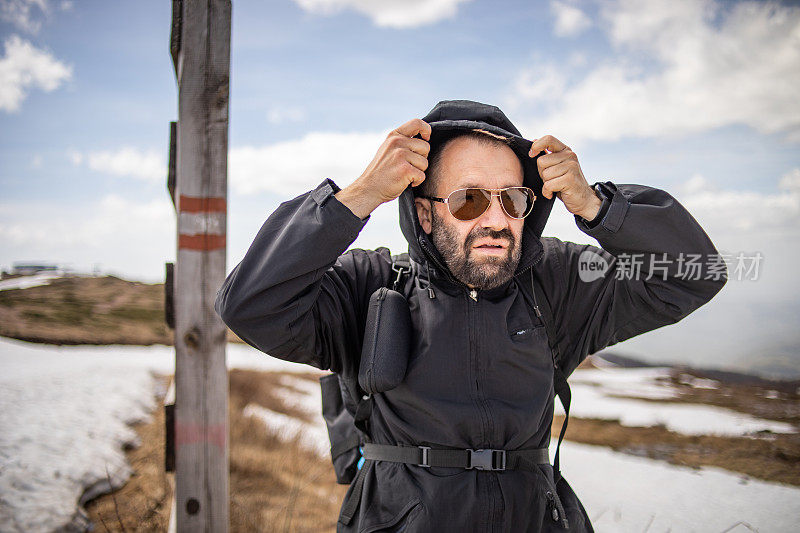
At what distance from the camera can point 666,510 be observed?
502 centimetres

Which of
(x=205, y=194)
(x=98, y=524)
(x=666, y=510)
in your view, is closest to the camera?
(x=205, y=194)

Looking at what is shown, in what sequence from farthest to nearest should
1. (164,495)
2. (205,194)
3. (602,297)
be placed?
(164,495) → (205,194) → (602,297)

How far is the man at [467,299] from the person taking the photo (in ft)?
6.70

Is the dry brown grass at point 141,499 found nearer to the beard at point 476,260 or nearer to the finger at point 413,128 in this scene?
the beard at point 476,260

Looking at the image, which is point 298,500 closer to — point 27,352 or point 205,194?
point 205,194

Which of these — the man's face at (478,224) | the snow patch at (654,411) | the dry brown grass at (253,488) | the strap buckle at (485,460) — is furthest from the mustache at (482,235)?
the snow patch at (654,411)

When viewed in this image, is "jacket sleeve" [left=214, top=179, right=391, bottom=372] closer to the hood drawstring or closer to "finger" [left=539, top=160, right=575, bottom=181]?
the hood drawstring

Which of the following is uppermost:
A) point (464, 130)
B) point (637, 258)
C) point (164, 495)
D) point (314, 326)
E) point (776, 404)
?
point (464, 130)

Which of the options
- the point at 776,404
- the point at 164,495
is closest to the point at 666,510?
the point at 164,495

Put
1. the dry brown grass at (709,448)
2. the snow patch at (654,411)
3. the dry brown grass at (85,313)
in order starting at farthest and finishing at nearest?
the dry brown grass at (85,313) < the snow patch at (654,411) < the dry brown grass at (709,448)

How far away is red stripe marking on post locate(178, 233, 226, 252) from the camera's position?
3.00 m

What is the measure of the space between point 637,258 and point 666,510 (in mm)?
4157

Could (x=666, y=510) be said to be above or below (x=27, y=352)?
below

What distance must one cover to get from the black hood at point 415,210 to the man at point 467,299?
0.04ft
